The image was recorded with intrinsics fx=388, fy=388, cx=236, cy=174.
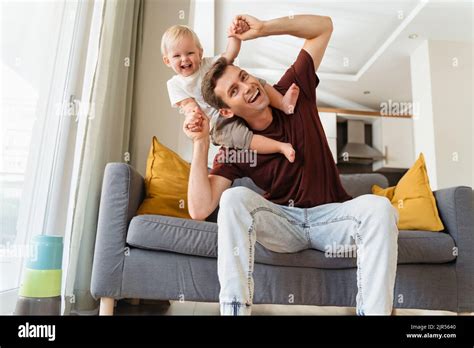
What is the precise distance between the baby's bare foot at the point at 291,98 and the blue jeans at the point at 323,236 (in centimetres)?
40

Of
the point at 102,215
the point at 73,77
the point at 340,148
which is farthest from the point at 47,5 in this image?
the point at 340,148

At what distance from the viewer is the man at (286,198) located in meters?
1.04

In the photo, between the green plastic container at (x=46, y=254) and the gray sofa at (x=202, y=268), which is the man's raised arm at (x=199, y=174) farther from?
the green plastic container at (x=46, y=254)

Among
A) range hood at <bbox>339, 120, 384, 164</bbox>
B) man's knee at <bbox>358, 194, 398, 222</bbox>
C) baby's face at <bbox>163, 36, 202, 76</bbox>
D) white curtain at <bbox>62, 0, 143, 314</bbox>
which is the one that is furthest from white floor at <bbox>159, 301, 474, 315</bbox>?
range hood at <bbox>339, 120, 384, 164</bbox>

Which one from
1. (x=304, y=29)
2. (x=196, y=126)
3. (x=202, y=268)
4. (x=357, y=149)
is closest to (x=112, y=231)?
(x=202, y=268)

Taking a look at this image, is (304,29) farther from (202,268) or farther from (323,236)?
(202,268)

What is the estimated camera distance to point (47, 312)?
4.13 ft

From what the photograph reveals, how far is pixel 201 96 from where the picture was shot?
1.67 metres

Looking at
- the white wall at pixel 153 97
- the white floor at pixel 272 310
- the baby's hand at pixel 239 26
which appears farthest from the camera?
the white wall at pixel 153 97

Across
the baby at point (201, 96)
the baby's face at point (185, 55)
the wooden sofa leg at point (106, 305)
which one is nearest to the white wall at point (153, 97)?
the baby at point (201, 96)

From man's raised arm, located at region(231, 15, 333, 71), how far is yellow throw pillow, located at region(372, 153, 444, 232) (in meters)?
0.73

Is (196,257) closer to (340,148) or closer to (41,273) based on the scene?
(41,273)

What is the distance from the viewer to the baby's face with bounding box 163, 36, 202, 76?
1683 mm

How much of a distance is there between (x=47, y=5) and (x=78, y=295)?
3.93ft
